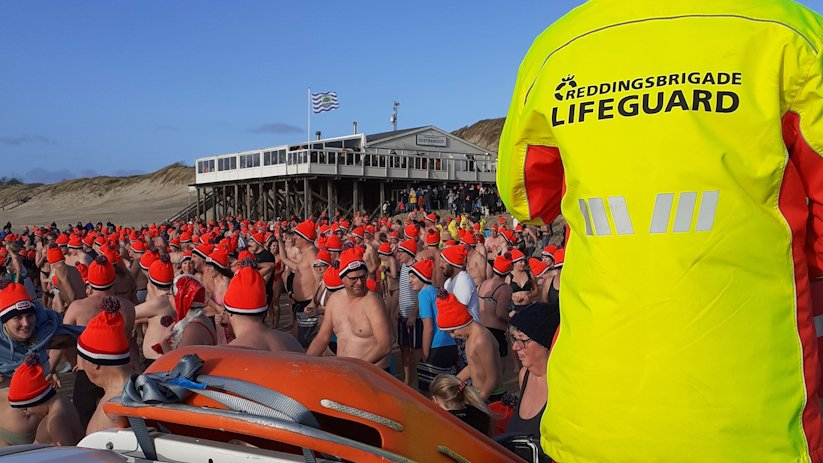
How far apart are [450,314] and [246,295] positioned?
157cm

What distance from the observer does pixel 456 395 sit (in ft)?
12.7

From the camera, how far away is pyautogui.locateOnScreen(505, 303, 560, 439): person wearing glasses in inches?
133

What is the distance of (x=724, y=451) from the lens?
126 centimetres

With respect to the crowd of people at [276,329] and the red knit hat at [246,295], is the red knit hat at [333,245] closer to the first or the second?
the crowd of people at [276,329]

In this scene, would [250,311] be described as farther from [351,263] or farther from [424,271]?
[424,271]

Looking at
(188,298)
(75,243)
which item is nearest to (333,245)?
(188,298)

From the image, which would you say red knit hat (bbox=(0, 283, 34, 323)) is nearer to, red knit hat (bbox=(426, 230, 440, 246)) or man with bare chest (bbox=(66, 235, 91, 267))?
man with bare chest (bbox=(66, 235, 91, 267))

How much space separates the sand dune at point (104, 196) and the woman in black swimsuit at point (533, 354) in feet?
206

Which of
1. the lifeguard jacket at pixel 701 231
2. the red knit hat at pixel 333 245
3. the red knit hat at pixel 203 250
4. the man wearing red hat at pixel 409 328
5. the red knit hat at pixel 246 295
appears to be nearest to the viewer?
the lifeguard jacket at pixel 701 231

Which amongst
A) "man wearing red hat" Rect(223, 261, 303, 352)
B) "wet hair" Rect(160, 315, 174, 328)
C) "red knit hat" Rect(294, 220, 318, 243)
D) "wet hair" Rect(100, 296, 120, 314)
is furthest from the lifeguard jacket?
"red knit hat" Rect(294, 220, 318, 243)

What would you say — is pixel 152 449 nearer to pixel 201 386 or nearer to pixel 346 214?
pixel 201 386

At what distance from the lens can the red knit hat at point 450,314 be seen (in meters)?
5.04

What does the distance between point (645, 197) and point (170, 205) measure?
7132 centimetres

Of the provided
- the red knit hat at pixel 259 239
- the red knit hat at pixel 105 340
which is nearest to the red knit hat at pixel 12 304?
the red knit hat at pixel 105 340
